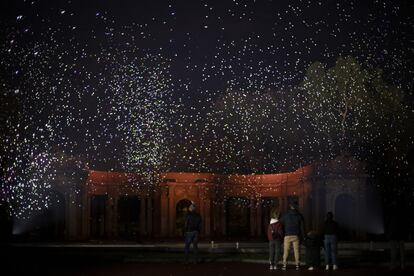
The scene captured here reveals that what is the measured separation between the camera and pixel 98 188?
38.6 metres

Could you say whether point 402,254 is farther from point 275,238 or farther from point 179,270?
point 179,270

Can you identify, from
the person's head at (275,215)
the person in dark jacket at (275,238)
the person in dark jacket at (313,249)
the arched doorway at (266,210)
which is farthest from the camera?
the arched doorway at (266,210)

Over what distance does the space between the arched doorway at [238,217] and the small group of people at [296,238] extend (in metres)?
26.3

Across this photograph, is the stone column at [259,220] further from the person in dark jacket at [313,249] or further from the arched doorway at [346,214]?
the person in dark jacket at [313,249]

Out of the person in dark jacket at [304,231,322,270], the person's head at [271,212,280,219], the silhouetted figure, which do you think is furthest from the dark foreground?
the person's head at [271,212,280,219]

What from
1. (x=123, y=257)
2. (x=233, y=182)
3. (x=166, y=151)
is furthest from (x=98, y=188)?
(x=123, y=257)

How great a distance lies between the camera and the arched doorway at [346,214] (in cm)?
3578

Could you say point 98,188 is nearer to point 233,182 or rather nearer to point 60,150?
point 60,150

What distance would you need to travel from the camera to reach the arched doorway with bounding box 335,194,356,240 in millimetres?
A: 35781

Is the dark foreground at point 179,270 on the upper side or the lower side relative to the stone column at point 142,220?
lower

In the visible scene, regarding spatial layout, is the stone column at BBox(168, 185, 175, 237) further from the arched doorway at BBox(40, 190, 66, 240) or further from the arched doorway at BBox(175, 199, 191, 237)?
the arched doorway at BBox(40, 190, 66, 240)

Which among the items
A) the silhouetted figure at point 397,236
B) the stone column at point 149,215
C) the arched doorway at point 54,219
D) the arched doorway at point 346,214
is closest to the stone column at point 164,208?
Answer: the stone column at point 149,215

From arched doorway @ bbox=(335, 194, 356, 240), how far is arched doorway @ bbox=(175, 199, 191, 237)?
33.7 ft

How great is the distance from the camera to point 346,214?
3628 centimetres
